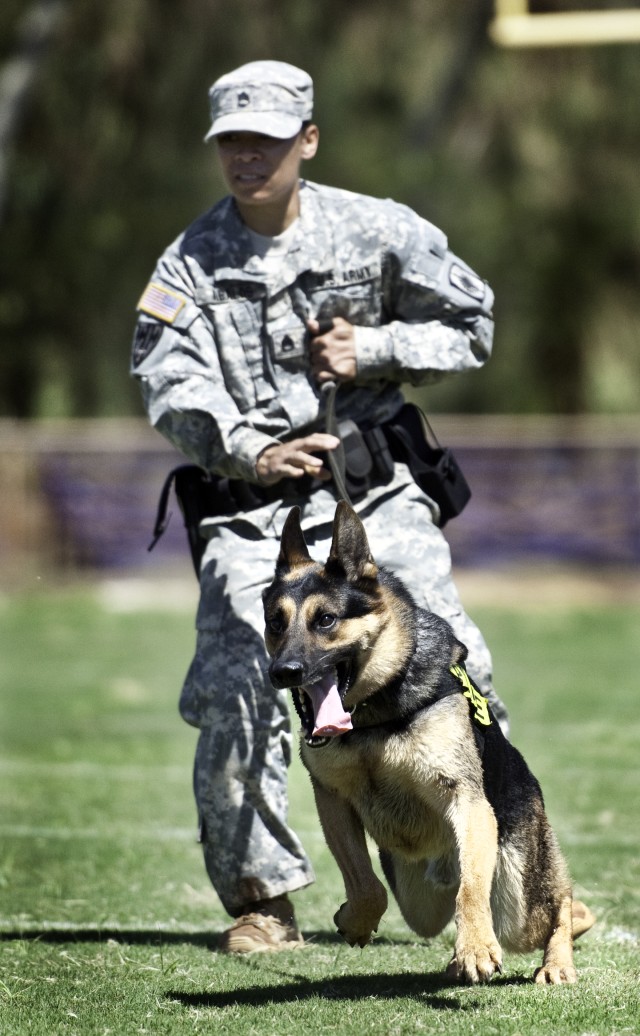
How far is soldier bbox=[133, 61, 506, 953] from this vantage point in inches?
209

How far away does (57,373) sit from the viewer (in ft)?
74.4

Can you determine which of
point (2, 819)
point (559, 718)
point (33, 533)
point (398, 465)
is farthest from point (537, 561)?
point (398, 465)

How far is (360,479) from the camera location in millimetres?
5336

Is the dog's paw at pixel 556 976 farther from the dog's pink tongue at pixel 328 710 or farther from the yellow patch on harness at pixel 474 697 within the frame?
the dog's pink tongue at pixel 328 710

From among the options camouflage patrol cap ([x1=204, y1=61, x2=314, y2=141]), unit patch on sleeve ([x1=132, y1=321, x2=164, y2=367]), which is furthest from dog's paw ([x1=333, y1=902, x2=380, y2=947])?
camouflage patrol cap ([x1=204, y1=61, x2=314, y2=141])

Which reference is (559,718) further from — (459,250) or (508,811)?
(459,250)

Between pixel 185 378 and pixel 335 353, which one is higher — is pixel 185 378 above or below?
below

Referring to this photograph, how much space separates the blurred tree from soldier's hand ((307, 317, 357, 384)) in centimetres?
1411

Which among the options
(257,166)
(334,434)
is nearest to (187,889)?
(334,434)

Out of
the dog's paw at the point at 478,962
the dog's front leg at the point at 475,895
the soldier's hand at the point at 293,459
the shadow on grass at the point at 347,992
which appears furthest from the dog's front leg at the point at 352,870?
the soldier's hand at the point at 293,459

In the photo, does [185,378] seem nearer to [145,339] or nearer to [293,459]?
[145,339]

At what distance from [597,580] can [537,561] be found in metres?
0.80

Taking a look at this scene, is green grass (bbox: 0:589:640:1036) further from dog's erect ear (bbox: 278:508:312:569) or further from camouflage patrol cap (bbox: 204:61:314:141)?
camouflage patrol cap (bbox: 204:61:314:141)

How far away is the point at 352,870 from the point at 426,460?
60.4 inches
